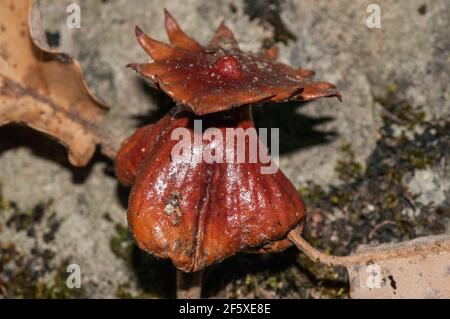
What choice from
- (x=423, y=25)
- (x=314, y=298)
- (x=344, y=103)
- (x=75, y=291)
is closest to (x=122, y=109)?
(x=75, y=291)

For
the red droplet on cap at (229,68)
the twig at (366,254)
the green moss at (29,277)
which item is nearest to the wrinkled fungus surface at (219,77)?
the red droplet on cap at (229,68)

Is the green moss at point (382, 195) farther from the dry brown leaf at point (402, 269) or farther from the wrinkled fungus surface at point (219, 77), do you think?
the wrinkled fungus surface at point (219, 77)

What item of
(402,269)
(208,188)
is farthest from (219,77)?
(402,269)

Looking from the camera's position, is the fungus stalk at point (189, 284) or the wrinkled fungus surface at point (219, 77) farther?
the fungus stalk at point (189, 284)

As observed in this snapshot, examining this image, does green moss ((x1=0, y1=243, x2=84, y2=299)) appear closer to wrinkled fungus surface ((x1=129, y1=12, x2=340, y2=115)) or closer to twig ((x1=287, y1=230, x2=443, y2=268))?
twig ((x1=287, y1=230, x2=443, y2=268))

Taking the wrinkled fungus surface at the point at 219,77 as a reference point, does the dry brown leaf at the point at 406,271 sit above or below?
below

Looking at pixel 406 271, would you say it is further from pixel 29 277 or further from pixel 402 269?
pixel 29 277

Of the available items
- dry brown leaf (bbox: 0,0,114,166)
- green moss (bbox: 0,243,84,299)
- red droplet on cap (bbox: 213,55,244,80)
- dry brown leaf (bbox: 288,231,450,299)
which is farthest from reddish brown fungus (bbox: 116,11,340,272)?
green moss (bbox: 0,243,84,299)
